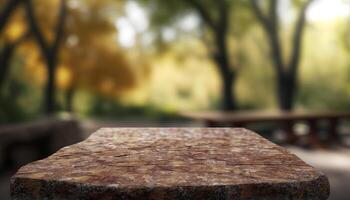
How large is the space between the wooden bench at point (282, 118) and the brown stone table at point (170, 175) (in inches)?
302

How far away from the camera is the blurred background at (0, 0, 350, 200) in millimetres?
14891

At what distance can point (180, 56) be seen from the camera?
21.3m

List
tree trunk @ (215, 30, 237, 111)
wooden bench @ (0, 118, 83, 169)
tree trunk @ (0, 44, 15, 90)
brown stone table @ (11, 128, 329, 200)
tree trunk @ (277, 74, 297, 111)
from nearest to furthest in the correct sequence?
brown stone table @ (11, 128, 329, 200), wooden bench @ (0, 118, 83, 169), tree trunk @ (0, 44, 15, 90), tree trunk @ (277, 74, 297, 111), tree trunk @ (215, 30, 237, 111)

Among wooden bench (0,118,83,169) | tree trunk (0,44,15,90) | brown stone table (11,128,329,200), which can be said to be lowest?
wooden bench (0,118,83,169)

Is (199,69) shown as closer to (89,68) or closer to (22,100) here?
(89,68)

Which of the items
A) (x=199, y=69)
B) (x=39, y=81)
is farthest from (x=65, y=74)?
(x=199, y=69)

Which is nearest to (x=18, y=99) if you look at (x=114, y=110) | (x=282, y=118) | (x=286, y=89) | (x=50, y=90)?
(x=50, y=90)

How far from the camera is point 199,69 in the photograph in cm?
2345

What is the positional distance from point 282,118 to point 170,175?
30.3 feet

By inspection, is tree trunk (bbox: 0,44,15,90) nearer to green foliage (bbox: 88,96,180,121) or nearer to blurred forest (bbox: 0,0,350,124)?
blurred forest (bbox: 0,0,350,124)

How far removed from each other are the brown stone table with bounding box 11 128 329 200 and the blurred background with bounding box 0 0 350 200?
8.77 meters

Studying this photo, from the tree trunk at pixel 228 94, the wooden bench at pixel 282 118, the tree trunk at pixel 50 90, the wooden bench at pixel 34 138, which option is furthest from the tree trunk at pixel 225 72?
the wooden bench at pixel 34 138

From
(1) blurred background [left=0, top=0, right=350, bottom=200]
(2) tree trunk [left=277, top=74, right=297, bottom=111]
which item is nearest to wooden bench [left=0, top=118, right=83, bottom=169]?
(1) blurred background [left=0, top=0, right=350, bottom=200]

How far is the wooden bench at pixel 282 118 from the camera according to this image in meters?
10.3
